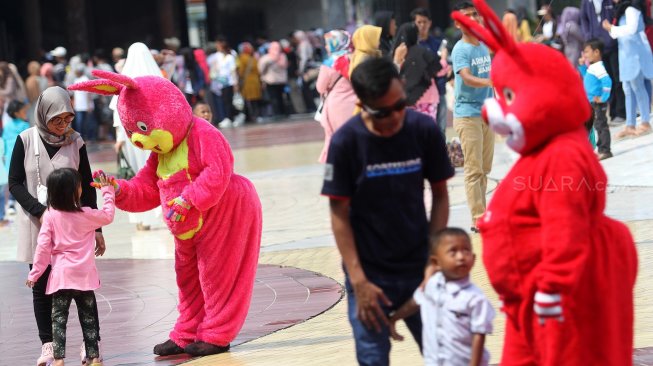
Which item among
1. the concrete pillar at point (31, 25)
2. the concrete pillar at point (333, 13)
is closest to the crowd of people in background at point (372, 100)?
the concrete pillar at point (31, 25)

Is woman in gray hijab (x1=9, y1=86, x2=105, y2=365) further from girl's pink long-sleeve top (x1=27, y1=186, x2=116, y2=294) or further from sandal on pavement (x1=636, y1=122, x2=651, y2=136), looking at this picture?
sandal on pavement (x1=636, y1=122, x2=651, y2=136)

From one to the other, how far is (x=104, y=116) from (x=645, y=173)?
52.8ft

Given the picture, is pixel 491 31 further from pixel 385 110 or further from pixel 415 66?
pixel 415 66

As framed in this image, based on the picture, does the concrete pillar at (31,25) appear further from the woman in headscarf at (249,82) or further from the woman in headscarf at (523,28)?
the woman in headscarf at (523,28)

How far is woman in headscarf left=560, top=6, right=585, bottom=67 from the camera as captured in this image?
812 inches

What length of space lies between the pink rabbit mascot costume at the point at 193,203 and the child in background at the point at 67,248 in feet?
0.78

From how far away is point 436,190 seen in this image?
561 centimetres

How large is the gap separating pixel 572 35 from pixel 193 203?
45.5ft

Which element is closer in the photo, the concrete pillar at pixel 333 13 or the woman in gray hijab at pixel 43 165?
the woman in gray hijab at pixel 43 165

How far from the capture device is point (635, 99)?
17.0 meters

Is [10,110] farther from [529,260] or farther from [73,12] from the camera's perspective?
[73,12]

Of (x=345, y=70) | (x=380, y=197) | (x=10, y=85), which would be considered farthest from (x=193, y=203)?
(x=10, y=85)

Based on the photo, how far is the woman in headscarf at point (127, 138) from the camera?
42.2 ft

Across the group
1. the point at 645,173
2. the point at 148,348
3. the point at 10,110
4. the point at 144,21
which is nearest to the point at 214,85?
the point at 144,21
